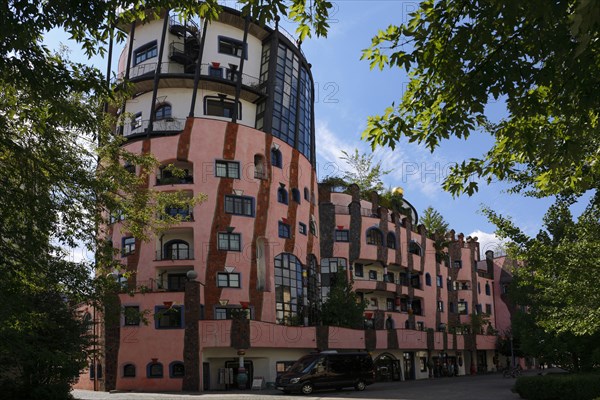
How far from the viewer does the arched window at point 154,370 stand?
110 ft

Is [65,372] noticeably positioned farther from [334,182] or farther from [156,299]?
[334,182]

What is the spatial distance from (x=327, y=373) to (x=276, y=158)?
613 inches

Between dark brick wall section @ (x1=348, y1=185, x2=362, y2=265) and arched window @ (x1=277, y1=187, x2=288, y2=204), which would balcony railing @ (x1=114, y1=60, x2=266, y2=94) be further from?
dark brick wall section @ (x1=348, y1=185, x2=362, y2=265)

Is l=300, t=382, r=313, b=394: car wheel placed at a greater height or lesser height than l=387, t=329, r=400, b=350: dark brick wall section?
lesser

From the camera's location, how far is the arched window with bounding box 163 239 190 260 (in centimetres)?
3753

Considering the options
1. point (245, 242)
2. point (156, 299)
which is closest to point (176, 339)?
point (156, 299)

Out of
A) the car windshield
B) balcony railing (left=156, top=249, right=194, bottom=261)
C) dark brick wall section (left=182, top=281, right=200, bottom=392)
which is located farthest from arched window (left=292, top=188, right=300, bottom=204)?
the car windshield

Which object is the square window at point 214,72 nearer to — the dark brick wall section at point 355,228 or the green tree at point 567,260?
the dark brick wall section at point 355,228

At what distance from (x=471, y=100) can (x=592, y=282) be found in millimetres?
7978

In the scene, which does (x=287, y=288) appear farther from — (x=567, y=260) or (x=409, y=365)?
(x=567, y=260)

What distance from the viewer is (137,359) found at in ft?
112

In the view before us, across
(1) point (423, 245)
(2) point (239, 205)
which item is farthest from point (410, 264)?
(2) point (239, 205)

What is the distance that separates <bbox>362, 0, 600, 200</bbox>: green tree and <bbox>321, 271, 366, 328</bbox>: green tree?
3421 cm

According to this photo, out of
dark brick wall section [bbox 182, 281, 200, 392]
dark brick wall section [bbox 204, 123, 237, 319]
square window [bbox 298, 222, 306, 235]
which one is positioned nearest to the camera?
dark brick wall section [bbox 182, 281, 200, 392]
